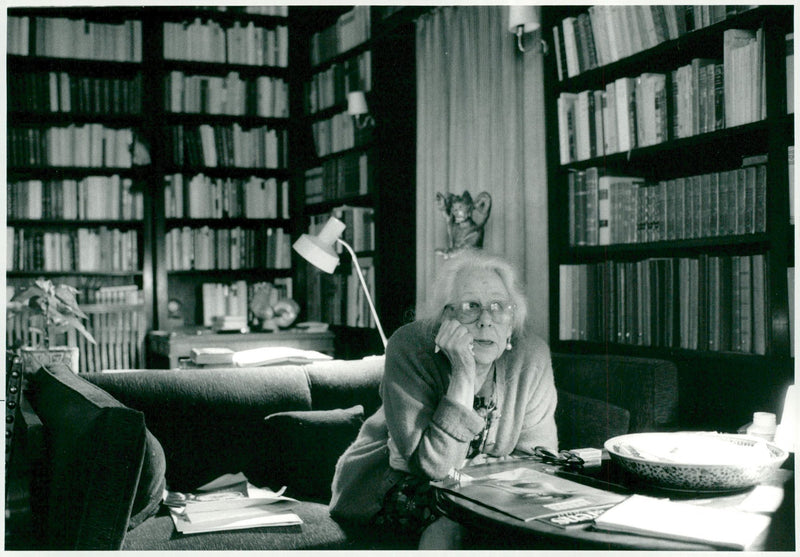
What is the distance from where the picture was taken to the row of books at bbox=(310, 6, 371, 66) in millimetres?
4035

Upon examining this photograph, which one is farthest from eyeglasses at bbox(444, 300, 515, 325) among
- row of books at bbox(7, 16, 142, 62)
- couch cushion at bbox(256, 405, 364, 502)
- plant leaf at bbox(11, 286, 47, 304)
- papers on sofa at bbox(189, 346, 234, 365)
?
row of books at bbox(7, 16, 142, 62)

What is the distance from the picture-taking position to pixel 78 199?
434cm

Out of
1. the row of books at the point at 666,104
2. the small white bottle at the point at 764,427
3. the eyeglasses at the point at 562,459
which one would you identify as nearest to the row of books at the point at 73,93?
the row of books at the point at 666,104

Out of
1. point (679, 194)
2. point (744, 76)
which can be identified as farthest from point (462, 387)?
point (744, 76)

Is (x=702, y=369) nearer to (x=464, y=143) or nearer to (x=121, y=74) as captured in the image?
(x=464, y=143)

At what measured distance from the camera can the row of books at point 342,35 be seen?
404 cm

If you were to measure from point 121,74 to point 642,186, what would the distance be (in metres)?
3.24

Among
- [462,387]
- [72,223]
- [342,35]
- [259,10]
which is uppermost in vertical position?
[259,10]

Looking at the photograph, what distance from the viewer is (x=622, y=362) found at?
223 cm

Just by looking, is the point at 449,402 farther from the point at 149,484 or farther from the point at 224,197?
the point at 224,197

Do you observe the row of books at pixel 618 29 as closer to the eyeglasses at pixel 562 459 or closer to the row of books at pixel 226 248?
the eyeglasses at pixel 562 459

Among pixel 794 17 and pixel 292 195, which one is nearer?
pixel 794 17

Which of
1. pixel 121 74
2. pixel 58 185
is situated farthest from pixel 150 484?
pixel 121 74

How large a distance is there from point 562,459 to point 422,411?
0.35 m
